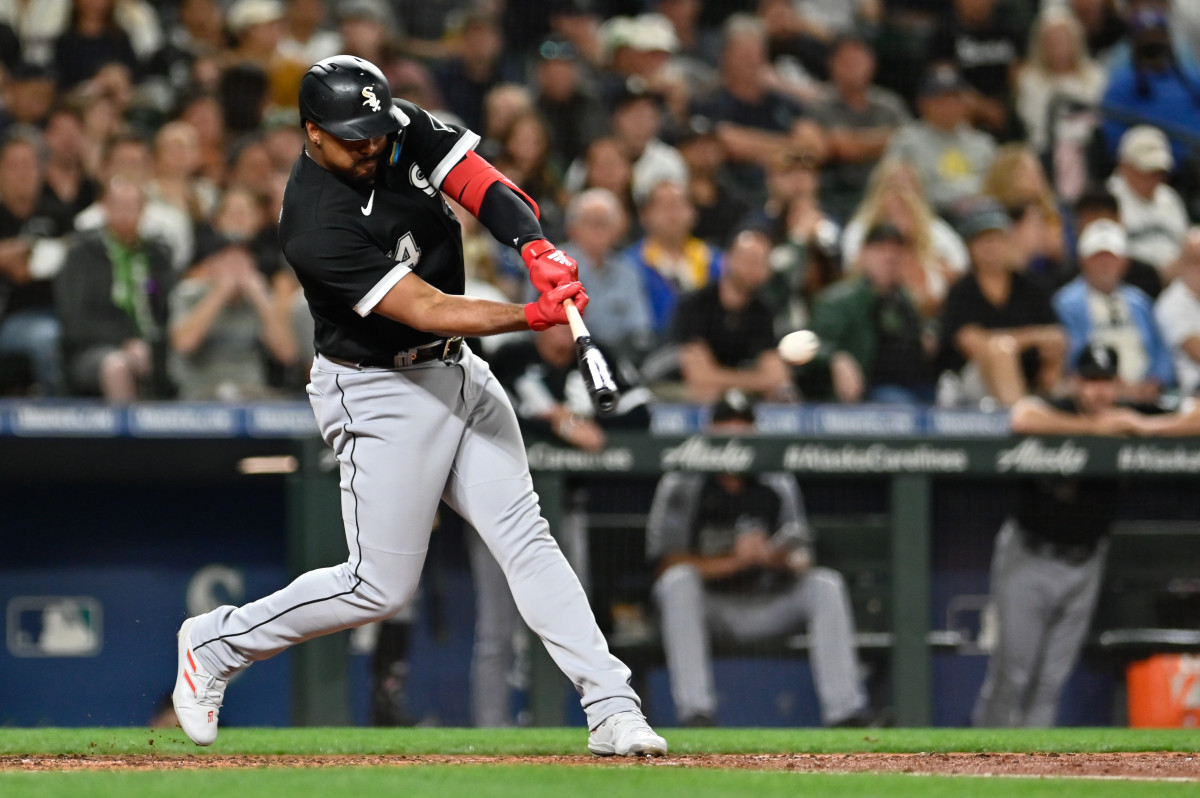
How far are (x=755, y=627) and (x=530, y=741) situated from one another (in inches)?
82.0

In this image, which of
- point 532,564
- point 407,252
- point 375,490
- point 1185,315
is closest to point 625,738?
point 532,564

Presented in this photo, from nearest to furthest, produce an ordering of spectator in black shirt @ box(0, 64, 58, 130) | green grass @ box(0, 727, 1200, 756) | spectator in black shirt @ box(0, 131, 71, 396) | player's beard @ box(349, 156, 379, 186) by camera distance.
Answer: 1. player's beard @ box(349, 156, 379, 186)
2. green grass @ box(0, 727, 1200, 756)
3. spectator in black shirt @ box(0, 131, 71, 396)
4. spectator in black shirt @ box(0, 64, 58, 130)

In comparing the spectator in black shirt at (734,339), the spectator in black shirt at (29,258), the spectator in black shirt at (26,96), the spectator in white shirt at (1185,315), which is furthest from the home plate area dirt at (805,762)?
the spectator in black shirt at (26,96)

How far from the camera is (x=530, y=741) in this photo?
452cm

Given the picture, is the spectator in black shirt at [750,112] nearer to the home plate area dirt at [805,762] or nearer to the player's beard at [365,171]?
the home plate area dirt at [805,762]

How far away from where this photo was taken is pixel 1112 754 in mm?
4289

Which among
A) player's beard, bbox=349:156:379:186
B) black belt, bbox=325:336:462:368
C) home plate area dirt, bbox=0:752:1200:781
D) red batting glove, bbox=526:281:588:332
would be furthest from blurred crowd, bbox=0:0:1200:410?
red batting glove, bbox=526:281:588:332

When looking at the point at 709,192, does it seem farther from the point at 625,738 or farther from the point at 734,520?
the point at 625,738

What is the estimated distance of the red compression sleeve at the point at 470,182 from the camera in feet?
12.1

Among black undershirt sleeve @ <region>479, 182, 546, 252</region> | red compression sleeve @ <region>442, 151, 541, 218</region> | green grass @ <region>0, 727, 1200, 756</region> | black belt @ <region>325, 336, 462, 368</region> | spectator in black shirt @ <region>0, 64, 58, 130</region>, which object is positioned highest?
spectator in black shirt @ <region>0, 64, 58, 130</region>

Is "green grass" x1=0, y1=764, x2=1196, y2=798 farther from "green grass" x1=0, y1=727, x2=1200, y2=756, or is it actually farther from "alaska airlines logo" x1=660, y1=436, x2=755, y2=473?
"alaska airlines logo" x1=660, y1=436, x2=755, y2=473

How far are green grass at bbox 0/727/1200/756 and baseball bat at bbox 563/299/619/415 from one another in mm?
1228

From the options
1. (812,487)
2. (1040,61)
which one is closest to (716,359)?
(812,487)

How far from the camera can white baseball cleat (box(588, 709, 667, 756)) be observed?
12.1ft
